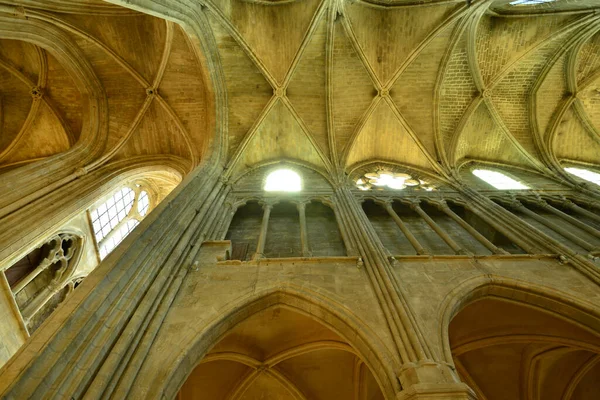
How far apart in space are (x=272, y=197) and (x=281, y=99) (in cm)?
517

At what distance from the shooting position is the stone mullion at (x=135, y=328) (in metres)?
3.45

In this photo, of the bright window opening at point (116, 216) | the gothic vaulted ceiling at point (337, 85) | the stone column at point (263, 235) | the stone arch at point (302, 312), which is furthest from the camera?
the bright window opening at point (116, 216)

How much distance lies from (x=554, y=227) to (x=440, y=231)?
9.91 feet

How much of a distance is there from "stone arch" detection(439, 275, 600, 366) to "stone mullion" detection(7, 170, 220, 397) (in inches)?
191

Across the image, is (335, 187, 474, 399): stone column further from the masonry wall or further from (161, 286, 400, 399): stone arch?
the masonry wall

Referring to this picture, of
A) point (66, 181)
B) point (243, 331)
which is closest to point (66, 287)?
point (66, 181)

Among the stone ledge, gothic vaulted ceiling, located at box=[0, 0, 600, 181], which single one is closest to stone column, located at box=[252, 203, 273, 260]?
gothic vaulted ceiling, located at box=[0, 0, 600, 181]

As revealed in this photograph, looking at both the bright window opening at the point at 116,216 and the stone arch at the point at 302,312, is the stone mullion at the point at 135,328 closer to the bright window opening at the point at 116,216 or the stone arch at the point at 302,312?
the stone arch at the point at 302,312

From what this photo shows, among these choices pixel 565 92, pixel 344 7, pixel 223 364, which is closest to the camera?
pixel 223 364

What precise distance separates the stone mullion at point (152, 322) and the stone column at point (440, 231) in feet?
19.0

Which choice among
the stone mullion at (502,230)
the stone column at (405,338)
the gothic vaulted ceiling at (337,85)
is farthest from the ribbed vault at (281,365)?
the gothic vaulted ceiling at (337,85)

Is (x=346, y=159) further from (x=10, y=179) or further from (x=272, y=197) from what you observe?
(x=10, y=179)

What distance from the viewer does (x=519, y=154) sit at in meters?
13.6

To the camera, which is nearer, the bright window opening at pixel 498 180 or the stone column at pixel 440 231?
the stone column at pixel 440 231
